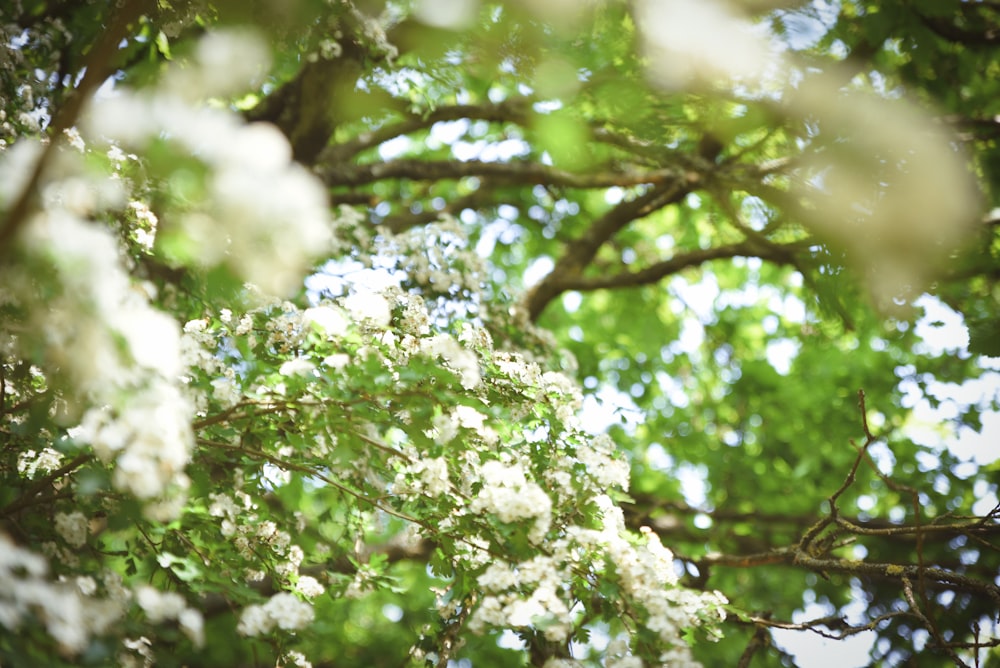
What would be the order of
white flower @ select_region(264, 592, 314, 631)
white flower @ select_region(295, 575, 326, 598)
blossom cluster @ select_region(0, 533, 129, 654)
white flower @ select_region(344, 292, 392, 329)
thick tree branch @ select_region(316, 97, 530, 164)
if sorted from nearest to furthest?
blossom cluster @ select_region(0, 533, 129, 654) < white flower @ select_region(264, 592, 314, 631) < white flower @ select_region(344, 292, 392, 329) < white flower @ select_region(295, 575, 326, 598) < thick tree branch @ select_region(316, 97, 530, 164)

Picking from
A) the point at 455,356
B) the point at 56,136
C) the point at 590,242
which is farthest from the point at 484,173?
the point at 56,136

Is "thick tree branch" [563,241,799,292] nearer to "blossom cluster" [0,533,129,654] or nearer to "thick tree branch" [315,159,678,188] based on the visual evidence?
"thick tree branch" [315,159,678,188]

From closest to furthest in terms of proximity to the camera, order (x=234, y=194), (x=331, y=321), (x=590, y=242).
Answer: (x=234, y=194), (x=331, y=321), (x=590, y=242)

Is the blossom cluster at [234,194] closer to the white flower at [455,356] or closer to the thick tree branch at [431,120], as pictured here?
the white flower at [455,356]

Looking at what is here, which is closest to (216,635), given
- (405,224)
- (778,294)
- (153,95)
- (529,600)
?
(405,224)

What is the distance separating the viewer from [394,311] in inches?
107

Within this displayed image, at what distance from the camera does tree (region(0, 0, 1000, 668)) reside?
4.82 feet

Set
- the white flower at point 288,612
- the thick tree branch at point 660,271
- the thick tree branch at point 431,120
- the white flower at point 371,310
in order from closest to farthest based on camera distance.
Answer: the white flower at point 288,612
the white flower at point 371,310
the thick tree branch at point 431,120
the thick tree branch at point 660,271

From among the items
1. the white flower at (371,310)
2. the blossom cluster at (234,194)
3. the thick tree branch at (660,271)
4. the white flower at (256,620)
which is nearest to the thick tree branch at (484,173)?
the thick tree branch at (660,271)

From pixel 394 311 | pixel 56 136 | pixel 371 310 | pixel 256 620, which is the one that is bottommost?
→ pixel 256 620

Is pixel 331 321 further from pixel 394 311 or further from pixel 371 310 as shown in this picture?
pixel 394 311

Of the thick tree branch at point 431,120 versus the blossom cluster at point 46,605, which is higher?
the thick tree branch at point 431,120

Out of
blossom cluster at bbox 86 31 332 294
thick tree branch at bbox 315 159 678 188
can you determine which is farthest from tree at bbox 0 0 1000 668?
thick tree branch at bbox 315 159 678 188

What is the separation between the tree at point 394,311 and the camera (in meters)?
1.47
